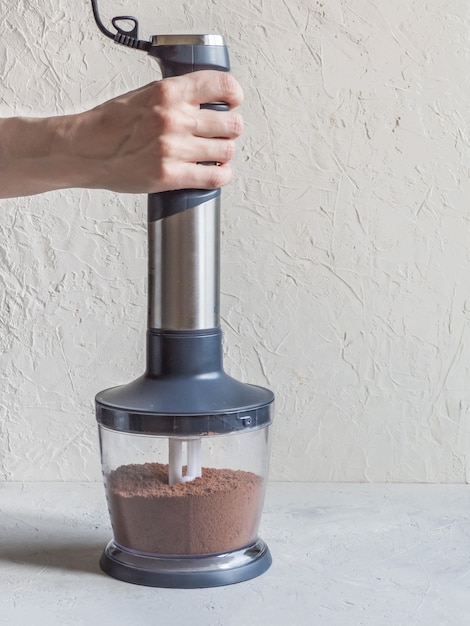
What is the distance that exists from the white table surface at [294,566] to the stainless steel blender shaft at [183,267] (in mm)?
244

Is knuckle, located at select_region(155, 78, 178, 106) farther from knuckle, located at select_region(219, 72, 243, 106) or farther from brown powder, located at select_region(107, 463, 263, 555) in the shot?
brown powder, located at select_region(107, 463, 263, 555)

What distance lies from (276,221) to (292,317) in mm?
→ 125

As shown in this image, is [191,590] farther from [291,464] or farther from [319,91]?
[319,91]

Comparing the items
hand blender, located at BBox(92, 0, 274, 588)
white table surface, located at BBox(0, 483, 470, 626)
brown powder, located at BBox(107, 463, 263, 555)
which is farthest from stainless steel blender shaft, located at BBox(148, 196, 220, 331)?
Result: white table surface, located at BBox(0, 483, 470, 626)

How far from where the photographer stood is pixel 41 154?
0.79m

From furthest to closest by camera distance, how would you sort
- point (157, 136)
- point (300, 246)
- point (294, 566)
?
1. point (300, 246)
2. point (294, 566)
3. point (157, 136)

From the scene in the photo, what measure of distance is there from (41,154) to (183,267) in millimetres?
159

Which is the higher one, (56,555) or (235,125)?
(235,125)

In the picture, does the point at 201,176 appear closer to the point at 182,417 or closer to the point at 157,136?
the point at 157,136

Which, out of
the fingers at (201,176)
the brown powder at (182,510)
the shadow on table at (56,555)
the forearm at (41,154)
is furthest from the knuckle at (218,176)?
the shadow on table at (56,555)

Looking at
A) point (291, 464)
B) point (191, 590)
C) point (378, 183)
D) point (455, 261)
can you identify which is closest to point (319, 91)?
point (378, 183)

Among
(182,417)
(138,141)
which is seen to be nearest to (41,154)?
(138,141)

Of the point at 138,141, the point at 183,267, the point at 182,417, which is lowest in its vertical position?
the point at 182,417

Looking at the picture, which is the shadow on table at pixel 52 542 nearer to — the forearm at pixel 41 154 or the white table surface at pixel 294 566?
the white table surface at pixel 294 566
